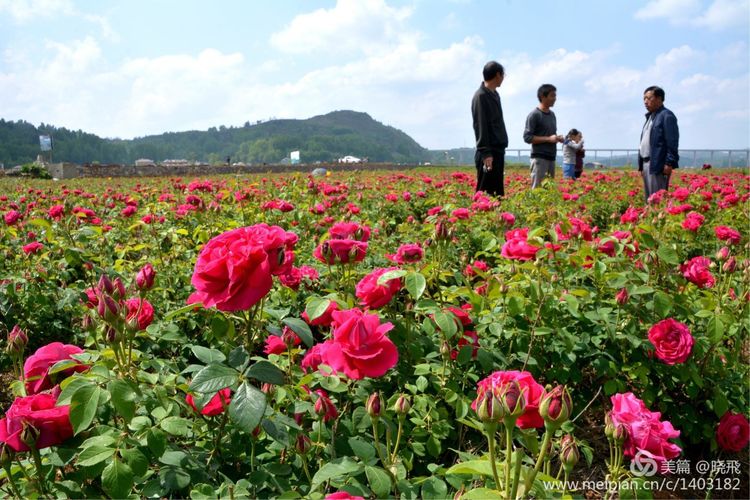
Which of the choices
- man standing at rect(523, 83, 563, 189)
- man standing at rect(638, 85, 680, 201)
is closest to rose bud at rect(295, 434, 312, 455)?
man standing at rect(638, 85, 680, 201)

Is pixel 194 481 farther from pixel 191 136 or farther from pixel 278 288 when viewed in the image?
pixel 191 136

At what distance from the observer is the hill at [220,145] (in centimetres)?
9500

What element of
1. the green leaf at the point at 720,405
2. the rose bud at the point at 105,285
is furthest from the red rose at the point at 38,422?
the green leaf at the point at 720,405

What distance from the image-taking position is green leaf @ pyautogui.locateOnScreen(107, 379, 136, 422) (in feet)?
2.86

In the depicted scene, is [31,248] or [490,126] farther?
[490,126]

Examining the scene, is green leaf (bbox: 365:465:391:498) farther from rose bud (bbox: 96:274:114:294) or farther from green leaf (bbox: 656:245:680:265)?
green leaf (bbox: 656:245:680:265)

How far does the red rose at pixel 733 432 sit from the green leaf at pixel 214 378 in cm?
163

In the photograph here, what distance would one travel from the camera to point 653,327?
161 centimetres

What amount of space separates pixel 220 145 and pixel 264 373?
172222 millimetres

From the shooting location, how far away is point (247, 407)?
0.86 metres

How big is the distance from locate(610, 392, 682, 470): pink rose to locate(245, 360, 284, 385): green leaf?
2.10 feet

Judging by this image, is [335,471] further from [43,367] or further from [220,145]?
[220,145]

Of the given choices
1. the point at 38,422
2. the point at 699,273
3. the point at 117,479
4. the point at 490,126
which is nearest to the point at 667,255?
the point at 699,273

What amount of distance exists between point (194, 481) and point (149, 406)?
0.80 ft
